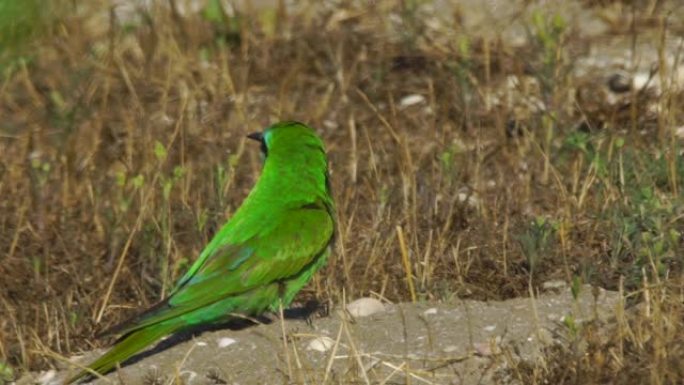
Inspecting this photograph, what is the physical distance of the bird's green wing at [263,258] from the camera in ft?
17.8

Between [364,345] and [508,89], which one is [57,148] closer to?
[508,89]

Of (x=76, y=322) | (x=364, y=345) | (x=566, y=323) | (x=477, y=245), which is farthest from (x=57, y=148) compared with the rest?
(x=566, y=323)

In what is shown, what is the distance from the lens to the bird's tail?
5.16 meters

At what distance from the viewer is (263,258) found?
5.53m

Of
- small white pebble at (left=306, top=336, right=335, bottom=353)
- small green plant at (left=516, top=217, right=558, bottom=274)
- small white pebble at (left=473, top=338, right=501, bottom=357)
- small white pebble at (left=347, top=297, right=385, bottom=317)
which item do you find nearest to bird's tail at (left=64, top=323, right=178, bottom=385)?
small white pebble at (left=306, top=336, right=335, bottom=353)

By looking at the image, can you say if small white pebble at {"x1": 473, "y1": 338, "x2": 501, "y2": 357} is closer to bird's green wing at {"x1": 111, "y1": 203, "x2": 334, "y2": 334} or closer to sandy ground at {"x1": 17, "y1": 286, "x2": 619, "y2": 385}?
sandy ground at {"x1": 17, "y1": 286, "x2": 619, "y2": 385}

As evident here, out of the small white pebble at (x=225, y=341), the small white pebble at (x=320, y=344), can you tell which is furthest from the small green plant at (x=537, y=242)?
the small white pebble at (x=225, y=341)

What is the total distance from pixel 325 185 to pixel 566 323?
4.63 feet

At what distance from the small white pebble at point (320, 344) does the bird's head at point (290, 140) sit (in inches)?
32.3

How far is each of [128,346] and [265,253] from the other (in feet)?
1.94

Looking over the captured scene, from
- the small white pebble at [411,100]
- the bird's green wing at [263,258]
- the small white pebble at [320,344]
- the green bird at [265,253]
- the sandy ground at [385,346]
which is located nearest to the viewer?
the sandy ground at [385,346]

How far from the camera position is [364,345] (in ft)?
16.9

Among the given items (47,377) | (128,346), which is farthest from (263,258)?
(47,377)

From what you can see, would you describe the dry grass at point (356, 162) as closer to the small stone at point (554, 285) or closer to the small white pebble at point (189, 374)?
the small stone at point (554, 285)
